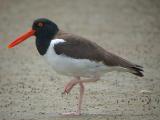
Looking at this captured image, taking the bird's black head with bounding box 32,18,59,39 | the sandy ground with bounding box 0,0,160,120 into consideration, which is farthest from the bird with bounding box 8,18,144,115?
the sandy ground with bounding box 0,0,160,120

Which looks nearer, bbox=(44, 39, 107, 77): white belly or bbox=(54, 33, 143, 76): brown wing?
bbox=(44, 39, 107, 77): white belly

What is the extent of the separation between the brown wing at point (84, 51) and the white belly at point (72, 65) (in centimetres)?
7

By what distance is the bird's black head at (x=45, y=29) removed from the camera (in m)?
9.32

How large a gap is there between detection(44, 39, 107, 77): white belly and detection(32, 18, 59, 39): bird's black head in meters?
0.23

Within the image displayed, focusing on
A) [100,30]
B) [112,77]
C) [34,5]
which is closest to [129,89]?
[112,77]

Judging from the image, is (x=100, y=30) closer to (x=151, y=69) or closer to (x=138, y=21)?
(x=138, y=21)

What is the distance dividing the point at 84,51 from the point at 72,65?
14.3 inches

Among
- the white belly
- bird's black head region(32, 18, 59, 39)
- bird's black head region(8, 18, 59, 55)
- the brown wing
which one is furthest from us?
bird's black head region(32, 18, 59, 39)

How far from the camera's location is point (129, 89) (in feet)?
35.5

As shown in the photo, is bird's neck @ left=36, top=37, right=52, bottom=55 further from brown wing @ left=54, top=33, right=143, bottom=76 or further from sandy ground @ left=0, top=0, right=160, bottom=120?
sandy ground @ left=0, top=0, right=160, bottom=120

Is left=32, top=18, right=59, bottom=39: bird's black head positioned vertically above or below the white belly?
above

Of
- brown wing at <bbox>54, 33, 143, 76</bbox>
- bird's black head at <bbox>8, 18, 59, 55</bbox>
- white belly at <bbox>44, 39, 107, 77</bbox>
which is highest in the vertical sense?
bird's black head at <bbox>8, 18, 59, 55</bbox>

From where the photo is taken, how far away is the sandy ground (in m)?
9.46

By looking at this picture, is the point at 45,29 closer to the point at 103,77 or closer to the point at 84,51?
the point at 84,51
